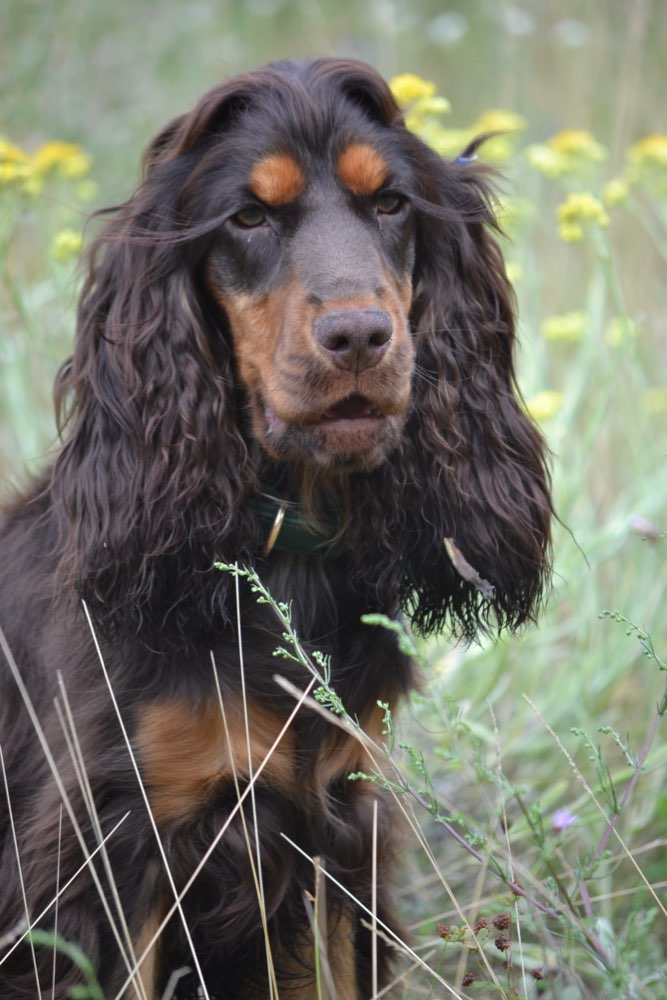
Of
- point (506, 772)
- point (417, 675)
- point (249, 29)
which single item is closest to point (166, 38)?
point (249, 29)

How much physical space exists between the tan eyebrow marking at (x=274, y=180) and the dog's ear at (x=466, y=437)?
306 millimetres

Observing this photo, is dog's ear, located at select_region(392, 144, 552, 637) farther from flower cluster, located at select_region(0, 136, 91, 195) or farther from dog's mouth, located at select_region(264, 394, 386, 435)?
flower cluster, located at select_region(0, 136, 91, 195)

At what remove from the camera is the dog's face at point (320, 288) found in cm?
216

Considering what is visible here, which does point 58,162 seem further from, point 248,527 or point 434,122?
point 248,527

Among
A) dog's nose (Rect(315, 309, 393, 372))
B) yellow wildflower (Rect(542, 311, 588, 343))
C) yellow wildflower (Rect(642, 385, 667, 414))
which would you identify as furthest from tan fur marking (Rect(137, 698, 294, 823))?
yellow wildflower (Rect(642, 385, 667, 414))

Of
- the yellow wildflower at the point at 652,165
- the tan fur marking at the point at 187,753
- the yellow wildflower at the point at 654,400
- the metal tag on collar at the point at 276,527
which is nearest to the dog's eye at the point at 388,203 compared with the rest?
the metal tag on collar at the point at 276,527

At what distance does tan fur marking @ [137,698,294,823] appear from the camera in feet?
7.50

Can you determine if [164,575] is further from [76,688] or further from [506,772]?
[506,772]

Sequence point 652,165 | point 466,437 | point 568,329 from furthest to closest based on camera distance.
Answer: point 652,165 → point 568,329 → point 466,437

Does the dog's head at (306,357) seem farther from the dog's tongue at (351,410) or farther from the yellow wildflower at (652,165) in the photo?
the yellow wildflower at (652,165)

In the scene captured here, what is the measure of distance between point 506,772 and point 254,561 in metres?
1.57

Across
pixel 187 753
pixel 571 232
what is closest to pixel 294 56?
pixel 571 232

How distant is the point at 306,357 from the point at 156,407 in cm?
44

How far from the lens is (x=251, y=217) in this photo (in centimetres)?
236
